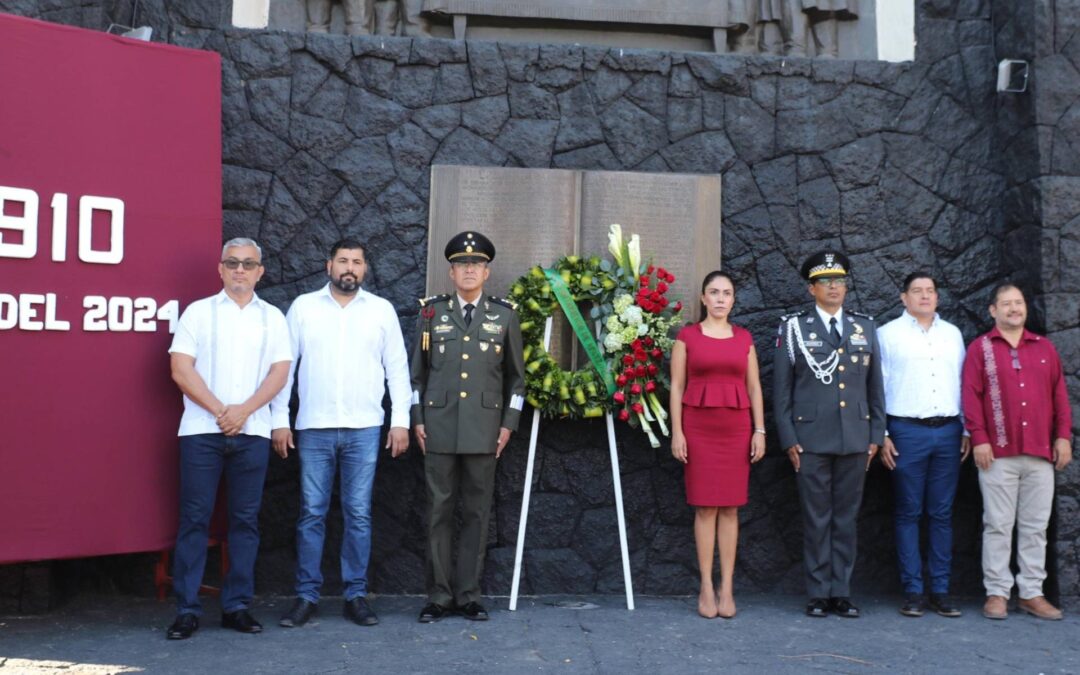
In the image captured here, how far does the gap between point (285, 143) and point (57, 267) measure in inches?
61.7

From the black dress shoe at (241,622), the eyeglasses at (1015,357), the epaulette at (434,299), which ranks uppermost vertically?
the epaulette at (434,299)

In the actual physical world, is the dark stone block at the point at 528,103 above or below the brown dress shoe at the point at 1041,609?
above

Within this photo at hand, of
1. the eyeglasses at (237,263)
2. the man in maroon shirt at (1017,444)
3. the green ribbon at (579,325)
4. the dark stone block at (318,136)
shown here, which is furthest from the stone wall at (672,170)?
the eyeglasses at (237,263)

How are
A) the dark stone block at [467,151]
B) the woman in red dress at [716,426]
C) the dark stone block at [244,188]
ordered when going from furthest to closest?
the dark stone block at [467,151], the dark stone block at [244,188], the woman in red dress at [716,426]

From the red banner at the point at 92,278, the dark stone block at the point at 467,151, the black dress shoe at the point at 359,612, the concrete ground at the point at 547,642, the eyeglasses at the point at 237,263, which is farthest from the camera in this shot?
the dark stone block at the point at 467,151

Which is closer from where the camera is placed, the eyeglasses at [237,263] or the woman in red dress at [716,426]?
the eyeglasses at [237,263]

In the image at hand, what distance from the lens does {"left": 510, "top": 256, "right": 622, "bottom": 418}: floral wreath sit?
523 cm

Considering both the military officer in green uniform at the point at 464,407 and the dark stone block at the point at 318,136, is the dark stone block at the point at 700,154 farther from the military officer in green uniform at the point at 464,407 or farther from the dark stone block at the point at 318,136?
the dark stone block at the point at 318,136

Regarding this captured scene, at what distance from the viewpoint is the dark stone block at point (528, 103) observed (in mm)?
5770

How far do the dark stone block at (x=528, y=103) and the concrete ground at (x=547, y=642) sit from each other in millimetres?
2603

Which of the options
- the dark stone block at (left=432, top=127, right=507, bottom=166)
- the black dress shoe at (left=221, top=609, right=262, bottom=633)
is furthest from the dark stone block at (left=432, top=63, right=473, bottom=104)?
the black dress shoe at (left=221, top=609, right=262, bottom=633)

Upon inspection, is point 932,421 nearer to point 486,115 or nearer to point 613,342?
point 613,342

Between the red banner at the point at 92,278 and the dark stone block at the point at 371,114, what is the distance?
101cm

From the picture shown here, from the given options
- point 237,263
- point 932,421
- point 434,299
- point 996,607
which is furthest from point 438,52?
point 996,607
